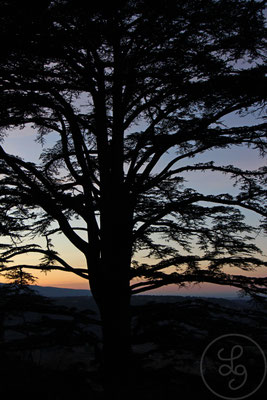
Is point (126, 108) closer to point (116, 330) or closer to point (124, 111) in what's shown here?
point (124, 111)

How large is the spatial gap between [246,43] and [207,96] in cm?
122

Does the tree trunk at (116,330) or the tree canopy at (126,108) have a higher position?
the tree canopy at (126,108)

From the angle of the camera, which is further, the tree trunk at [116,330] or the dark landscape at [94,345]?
the tree trunk at [116,330]

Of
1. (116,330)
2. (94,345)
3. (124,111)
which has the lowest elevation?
(116,330)

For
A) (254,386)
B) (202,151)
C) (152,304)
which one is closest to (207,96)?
(202,151)

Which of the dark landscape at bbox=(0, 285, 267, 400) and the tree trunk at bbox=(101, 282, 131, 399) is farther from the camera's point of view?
the tree trunk at bbox=(101, 282, 131, 399)

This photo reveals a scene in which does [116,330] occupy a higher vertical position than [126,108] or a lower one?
lower

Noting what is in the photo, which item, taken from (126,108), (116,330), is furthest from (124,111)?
(116,330)

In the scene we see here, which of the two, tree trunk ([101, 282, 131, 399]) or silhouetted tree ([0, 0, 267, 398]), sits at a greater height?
silhouetted tree ([0, 0, 267, 398])

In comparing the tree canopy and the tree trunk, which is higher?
the tree canopy

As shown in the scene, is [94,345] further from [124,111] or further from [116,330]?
[124,111]

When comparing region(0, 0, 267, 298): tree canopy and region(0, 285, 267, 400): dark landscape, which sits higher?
region(0, 0, 267, 298): tree canopy

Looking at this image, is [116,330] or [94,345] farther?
[116,330]

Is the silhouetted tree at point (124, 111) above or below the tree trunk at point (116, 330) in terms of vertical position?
above
